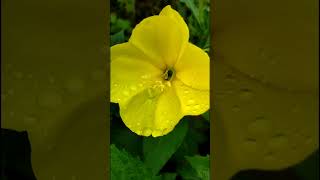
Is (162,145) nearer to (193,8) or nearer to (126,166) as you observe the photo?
(126,166)

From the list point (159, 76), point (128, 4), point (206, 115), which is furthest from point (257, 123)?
point (128, 4)

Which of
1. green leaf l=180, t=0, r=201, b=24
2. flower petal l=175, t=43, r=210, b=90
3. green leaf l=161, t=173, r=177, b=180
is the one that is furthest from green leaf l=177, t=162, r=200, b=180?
green leaf l=180, t=0, r=201, b=24

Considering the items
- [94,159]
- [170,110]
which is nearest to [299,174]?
[170,110]

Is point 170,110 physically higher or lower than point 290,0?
lower

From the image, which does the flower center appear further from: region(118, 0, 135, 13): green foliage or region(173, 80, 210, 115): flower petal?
region(118, 0, 135, 13): green foliage

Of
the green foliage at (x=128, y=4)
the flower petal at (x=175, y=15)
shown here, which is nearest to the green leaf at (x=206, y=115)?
the flower petal at (x=175, y=15)

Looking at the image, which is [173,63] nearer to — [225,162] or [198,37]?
[198,37]
